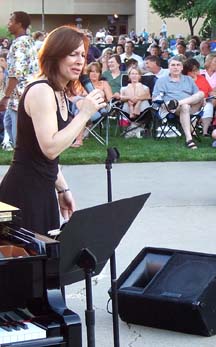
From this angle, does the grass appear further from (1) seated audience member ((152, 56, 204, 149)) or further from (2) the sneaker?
(1) seated audience member ((152, 56, 204, 149))

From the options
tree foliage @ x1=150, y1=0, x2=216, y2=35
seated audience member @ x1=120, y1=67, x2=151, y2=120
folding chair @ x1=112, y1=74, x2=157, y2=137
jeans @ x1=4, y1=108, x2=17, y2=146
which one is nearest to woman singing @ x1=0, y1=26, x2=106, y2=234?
jeans @ x1=4, y1=108, x2=17, y2=146

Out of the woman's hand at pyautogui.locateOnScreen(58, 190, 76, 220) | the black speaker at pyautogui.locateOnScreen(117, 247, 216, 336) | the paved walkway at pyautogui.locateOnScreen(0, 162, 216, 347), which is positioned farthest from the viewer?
the paved walkway at pyautogui.locateOnScreen(0, 162, 216, 347)

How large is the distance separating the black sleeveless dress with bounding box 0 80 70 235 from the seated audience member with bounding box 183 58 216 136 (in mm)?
8898

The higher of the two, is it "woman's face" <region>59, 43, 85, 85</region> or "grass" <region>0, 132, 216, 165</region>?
"woman's face" <region>59, 43, 85, 85</region>

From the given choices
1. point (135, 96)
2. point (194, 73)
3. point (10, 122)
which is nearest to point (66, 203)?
point (10, 122)

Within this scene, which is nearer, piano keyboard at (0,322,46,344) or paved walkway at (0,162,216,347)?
piano keyboard at (0,322,46,344)

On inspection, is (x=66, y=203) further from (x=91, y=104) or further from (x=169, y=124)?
(x=169, y=124)

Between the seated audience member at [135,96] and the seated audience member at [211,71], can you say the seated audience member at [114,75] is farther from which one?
the seated audience member at [211,71]

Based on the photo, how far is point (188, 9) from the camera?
65.3 ft

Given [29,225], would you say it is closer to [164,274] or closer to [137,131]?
[164,274]

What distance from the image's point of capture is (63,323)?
273 cm

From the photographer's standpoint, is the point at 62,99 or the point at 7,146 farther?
the point at 7,146

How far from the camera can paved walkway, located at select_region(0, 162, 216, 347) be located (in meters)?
4.76

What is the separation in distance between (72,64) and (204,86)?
9.62m
